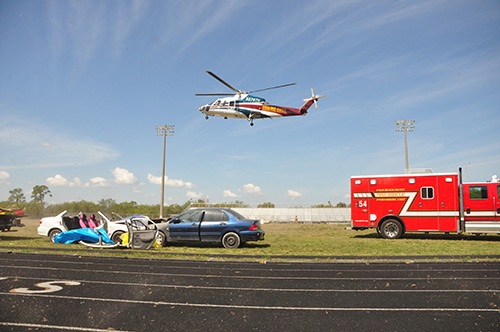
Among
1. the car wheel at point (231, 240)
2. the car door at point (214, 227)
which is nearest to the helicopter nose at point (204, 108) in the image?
the car door at point (214, 227)

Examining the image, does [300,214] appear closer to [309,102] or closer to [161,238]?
[309,102]

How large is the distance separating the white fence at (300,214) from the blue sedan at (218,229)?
3173 centimetres

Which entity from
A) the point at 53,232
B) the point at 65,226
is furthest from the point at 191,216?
the point at 53,232

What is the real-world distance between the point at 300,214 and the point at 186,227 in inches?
1454

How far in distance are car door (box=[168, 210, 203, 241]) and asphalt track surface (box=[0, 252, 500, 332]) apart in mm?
3995

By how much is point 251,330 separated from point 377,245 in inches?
486

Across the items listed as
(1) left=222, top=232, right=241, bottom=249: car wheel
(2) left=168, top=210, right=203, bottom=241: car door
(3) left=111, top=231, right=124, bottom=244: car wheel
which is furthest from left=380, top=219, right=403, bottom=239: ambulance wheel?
(3) left=111, top=231, right=124, bottom=244: car wheel

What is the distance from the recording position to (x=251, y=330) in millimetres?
5105

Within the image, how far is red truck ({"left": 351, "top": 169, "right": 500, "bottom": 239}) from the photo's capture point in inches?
683

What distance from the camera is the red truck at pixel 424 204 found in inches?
683

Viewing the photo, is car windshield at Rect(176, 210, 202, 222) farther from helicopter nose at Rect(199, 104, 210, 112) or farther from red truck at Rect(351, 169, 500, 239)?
helicopter nose at Rect(199, 104, 210, 112)

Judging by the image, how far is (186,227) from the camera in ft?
49.0

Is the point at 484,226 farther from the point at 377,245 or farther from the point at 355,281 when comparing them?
the point at 355,281

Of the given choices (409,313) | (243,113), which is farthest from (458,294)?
(243,113)
